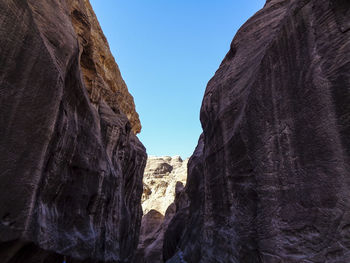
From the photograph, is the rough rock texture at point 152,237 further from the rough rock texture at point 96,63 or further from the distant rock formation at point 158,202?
the rough rock texture at point 96,63

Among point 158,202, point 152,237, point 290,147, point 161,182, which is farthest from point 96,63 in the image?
point 161,182

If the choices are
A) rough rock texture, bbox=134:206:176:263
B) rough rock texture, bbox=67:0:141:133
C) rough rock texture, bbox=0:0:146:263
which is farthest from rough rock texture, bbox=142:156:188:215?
rough rock texture, bbox=0:0:146:263

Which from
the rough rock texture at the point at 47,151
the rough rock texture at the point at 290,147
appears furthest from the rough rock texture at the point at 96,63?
the rough rock texture at the point at 290,147

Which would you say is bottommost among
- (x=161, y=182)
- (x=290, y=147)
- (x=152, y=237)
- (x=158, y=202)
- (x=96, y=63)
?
(x=152, y=237)

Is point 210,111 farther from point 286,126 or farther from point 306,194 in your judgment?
point 306,194

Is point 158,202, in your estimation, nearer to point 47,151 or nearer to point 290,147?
point 47,151

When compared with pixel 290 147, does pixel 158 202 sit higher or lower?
higher

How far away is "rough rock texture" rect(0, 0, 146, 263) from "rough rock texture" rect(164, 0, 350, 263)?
5.37 metres

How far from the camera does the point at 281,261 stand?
529cm

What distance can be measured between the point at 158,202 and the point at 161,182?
700cm

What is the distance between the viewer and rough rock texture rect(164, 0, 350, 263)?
470 cm

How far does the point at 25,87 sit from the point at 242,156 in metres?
6.29

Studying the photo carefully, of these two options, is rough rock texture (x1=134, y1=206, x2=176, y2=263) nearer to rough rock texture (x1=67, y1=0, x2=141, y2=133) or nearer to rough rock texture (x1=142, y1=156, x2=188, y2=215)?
rough rock texture (x1=142, y1=156, x2=188, y2=215)

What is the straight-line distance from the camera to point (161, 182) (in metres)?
54.2
